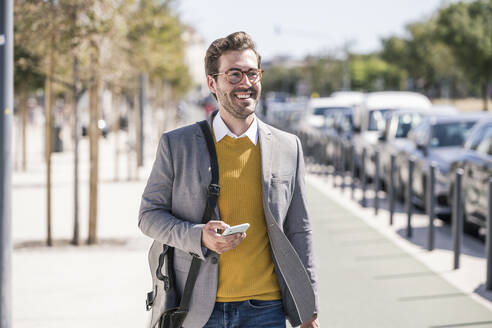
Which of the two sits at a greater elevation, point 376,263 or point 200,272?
point 200,272

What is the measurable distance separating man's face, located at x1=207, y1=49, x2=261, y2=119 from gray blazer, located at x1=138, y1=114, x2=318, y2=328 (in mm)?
133

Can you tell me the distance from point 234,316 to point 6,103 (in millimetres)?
2343

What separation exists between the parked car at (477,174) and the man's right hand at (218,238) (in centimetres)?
715

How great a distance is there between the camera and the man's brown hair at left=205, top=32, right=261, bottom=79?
313 centimetres

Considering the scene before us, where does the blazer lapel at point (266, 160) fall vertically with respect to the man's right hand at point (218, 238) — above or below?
above

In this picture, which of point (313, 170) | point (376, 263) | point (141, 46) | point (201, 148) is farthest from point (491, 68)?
point (201, 148)

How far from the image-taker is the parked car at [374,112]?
61.3 ft

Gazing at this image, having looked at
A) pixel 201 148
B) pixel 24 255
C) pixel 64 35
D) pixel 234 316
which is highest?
pixel 64 35

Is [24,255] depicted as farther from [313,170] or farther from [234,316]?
[313,170]

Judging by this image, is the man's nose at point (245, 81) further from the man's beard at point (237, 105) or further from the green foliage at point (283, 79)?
the green foliage at point (283, 79)

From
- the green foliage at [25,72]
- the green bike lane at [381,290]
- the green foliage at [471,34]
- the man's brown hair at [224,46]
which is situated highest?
the green foliage at [471,34]

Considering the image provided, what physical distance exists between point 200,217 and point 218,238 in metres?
0.24

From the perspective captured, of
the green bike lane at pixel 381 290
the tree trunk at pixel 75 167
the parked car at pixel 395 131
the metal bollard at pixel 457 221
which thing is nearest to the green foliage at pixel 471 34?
the parked car at pixel 395 131

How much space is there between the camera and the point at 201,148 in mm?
3127
